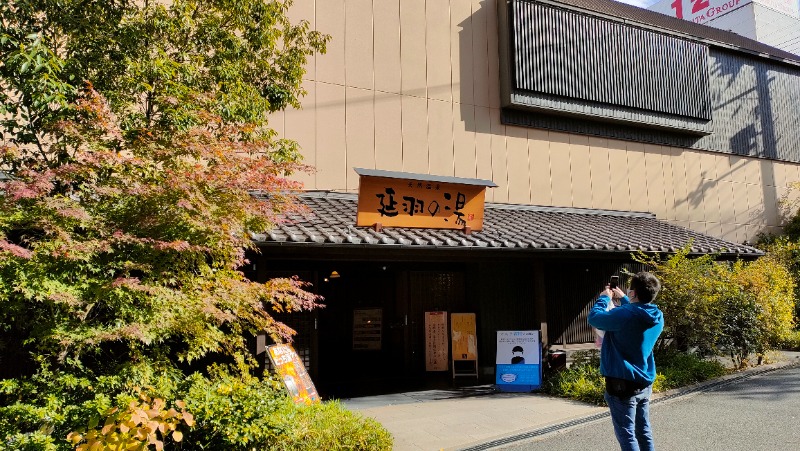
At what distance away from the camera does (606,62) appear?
13.6 m

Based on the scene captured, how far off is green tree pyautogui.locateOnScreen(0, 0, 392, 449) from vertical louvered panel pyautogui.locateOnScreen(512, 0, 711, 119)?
815 cm

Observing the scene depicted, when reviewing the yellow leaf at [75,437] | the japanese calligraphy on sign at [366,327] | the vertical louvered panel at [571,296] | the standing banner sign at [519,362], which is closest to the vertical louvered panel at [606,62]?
the vertical louvered panel at [571,296]

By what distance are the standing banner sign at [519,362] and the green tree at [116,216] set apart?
5284 mm

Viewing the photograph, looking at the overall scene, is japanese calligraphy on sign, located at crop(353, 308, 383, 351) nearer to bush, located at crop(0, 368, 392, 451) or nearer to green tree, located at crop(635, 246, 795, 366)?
green tree, located at crop(635, 246, 795, 366)

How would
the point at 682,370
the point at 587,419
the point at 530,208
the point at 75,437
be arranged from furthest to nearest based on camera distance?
1. the point at 530,208
2. the point at 682,370
3. the point at 587,419
4. the point at 75,437

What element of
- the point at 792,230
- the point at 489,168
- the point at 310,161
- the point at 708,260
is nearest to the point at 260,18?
the point at 310,161

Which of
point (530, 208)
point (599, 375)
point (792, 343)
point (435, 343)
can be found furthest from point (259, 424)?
point (792, 343)

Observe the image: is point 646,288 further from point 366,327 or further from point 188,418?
point 366,327

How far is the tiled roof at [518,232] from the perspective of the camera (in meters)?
8.27

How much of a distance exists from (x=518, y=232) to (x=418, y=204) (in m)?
2.12

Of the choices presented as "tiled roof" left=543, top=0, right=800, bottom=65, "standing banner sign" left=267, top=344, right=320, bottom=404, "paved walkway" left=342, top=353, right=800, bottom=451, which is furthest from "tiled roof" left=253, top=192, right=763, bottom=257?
"tiled roof" left=543, top=0, right=800, bottom=65

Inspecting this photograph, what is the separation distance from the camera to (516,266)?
11695mm

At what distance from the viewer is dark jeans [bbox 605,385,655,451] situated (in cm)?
409

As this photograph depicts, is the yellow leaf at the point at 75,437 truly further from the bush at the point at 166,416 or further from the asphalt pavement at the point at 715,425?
the asphalt pavement at the point at 715,425
